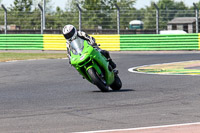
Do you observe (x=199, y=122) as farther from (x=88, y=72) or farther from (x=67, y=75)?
(x=67, y=75)

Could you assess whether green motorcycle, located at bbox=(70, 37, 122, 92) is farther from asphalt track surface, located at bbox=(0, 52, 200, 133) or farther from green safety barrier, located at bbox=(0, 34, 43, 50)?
green safety barrier, located at bbox=(0, 34, 43, 50)

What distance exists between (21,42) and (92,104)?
21.2m

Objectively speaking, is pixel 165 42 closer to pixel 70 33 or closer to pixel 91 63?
pixel 91 63

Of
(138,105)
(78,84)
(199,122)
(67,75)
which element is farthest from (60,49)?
(199,122)

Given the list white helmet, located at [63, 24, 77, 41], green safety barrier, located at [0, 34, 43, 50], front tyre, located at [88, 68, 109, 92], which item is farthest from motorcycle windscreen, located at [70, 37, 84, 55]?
green safety barrier, located at [0, 34, 43, 50]

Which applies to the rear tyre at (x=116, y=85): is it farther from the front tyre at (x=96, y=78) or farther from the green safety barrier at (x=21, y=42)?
the green safety barrier at (x=21, y=42)

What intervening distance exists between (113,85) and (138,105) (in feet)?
8.54

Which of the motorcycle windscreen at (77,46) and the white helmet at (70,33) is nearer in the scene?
the white helmet at (70,33)

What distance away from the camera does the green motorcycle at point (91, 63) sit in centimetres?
979

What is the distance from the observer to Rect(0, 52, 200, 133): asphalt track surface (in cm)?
645

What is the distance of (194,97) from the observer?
9.05 m

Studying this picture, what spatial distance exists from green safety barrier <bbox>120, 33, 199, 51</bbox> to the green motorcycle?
17.2m

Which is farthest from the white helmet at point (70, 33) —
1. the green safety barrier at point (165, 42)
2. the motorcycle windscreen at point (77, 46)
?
the green safety barrier at point (165, 42)

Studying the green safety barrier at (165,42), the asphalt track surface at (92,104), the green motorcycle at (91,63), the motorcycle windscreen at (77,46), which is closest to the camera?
the asphalt track surface at (92,104)
